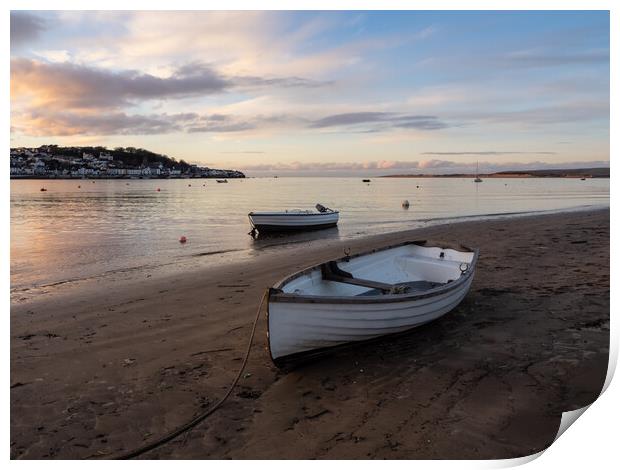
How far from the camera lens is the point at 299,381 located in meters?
5.32

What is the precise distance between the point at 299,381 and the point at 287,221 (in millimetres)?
16764

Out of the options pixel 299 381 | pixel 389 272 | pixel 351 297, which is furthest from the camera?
pixel 389 272

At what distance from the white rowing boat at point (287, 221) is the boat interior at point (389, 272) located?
1249 centimetres

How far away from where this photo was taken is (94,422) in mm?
4457

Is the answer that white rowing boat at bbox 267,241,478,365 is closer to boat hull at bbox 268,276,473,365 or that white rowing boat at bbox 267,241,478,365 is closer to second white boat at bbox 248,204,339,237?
boat hull at bbox 268,276,473,365

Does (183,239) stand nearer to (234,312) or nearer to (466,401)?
(234,312)

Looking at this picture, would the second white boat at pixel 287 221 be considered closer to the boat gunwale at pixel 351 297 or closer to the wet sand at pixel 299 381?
the wet sand at pixel 299 381

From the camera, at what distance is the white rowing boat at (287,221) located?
21453 millimetres

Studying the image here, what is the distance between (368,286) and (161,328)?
3.34 meters

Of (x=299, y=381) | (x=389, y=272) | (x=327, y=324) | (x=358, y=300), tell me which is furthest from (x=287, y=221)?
(x=299, y=381)

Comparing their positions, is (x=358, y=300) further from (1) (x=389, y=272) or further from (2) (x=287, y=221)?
(2) (x=287, y=221)

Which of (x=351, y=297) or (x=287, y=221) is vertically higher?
(x=287, y=221)

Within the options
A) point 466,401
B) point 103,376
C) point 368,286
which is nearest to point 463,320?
point 368,286

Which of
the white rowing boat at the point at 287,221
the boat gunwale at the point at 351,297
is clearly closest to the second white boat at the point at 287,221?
the white rowing boat at the point at 287,221
